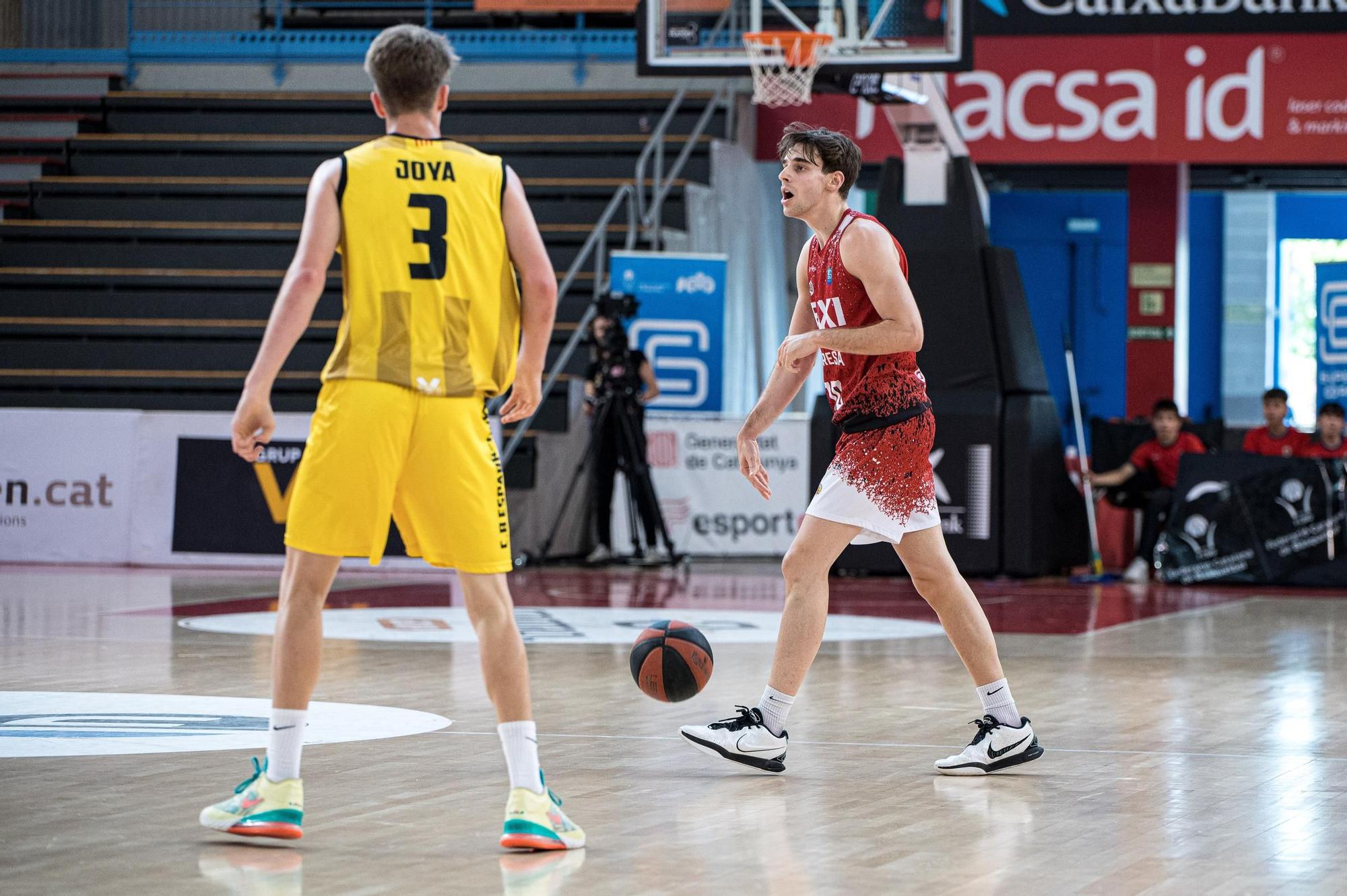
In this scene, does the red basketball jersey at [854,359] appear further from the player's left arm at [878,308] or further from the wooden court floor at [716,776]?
the wooden court floor at [716,776]

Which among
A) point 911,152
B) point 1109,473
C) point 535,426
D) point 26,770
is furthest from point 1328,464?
point 26,770

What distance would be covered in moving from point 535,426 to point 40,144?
7576 millimetres

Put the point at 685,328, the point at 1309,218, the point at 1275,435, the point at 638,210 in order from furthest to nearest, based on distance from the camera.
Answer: the point at 1309,218 < the point at 638,210 < the point at 685,328 < the point at 1275,435

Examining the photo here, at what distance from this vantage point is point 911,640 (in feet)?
30.0

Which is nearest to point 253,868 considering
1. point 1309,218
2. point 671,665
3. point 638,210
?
point 671,665

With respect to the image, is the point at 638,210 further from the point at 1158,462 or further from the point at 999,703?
the point at 999,703

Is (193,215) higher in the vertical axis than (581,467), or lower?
higher

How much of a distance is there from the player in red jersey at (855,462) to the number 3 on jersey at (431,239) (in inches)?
53.8

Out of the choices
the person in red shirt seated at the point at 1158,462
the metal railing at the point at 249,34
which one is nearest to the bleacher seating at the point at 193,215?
the metal railing at the point at 249,34

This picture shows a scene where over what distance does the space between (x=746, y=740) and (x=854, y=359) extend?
45.8 inches

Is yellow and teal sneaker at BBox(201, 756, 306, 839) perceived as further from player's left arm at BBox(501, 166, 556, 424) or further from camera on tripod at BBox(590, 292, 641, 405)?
camera on tripod at BBox(590, 292, 641, 405)

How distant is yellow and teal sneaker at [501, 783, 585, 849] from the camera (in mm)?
3939

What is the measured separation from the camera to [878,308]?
5.10 metres

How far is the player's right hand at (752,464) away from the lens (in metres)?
5.29
